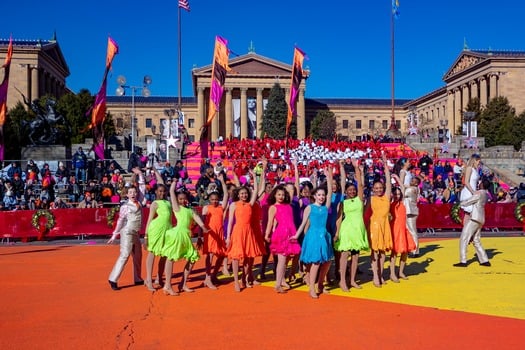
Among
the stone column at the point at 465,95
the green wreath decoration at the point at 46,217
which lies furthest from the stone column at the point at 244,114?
the green wreath decoration at the point at 46,217

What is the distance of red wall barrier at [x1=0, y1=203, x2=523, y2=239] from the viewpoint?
17.4m

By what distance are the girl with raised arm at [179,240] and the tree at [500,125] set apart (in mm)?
51160

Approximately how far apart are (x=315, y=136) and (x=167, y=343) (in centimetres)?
7626

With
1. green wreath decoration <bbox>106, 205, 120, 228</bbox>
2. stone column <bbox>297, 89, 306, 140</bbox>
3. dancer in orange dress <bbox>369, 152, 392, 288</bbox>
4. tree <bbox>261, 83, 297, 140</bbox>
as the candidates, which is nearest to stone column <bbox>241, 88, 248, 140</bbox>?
tree <bbox>261, 83, 297, 140</bbox>

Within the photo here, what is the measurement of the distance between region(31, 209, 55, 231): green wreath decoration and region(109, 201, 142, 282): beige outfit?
29.8ft

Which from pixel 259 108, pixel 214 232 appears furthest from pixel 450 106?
pixel 214 232

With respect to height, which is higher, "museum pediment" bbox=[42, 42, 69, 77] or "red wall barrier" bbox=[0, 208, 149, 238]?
"museum pediment" bbox=[42, 42, 69, 77]

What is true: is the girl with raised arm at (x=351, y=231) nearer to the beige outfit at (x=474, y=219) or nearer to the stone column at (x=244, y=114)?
the beige outfit at (x=474, y=219)

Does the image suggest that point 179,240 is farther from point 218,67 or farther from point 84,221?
point 218,67

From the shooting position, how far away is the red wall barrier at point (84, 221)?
687 inches

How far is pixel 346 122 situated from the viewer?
104 m

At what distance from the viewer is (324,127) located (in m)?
78.2

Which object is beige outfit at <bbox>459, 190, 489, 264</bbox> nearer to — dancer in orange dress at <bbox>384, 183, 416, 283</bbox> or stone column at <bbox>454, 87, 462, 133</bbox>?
dancer in orange dress at <bbox>384, 183, 416, 283</bbox>

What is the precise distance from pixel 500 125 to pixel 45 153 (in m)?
47.9
